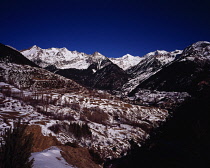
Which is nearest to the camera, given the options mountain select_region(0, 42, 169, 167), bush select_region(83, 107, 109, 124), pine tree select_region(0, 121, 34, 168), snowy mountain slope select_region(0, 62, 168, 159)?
pine tree select_region(0, 121, 34, 168)

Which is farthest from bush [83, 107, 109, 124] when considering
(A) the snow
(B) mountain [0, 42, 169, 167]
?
(A) the snow

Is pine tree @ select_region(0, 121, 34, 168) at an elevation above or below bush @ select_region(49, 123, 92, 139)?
above

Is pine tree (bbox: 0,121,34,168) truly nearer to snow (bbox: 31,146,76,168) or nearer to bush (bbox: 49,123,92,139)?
snow (bbox: 31,146,76,168)

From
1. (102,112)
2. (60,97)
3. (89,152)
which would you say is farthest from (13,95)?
(89,152)

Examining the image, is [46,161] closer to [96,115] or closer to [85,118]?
[85,118]

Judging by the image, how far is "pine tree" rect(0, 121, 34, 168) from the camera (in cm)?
764

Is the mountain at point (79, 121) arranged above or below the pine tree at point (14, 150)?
below

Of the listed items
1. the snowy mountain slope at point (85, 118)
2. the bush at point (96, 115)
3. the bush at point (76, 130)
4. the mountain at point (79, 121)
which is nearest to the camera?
the mountain at point (79, 121)

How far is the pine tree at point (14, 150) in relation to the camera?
764cm

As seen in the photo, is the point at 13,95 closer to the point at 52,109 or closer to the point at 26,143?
the point at 52,109

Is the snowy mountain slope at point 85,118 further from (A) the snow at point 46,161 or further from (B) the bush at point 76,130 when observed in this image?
(A) the snow at point 46,161

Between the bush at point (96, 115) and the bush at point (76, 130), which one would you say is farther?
the bush at point (96, 115)

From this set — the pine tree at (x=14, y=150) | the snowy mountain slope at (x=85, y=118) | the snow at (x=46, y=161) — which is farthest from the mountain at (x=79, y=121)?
the pine tree at (x=14, y=150)

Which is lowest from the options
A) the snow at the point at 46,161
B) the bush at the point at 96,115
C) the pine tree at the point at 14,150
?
the bush at the point at 96,115
